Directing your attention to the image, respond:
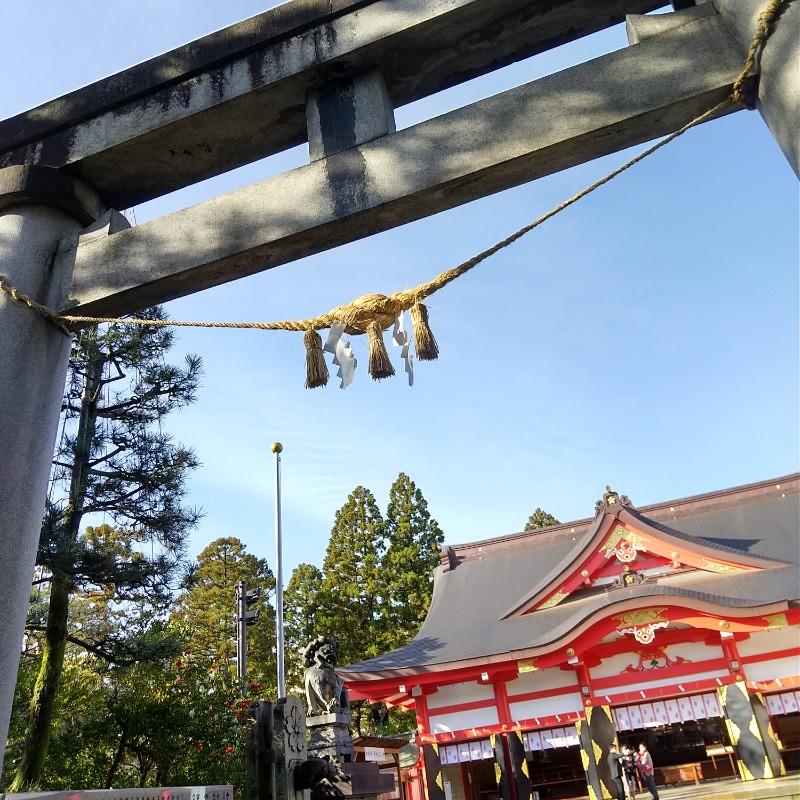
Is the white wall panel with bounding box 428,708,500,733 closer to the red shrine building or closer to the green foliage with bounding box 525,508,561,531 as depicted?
the red shrine building

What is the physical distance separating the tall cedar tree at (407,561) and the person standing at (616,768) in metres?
14.2

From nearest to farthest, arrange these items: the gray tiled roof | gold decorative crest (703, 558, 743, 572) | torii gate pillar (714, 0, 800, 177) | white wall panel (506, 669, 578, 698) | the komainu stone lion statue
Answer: torii gate pillar (714, 0, 800, 177), the komainu stone lion statue, the gray tiled roof, white wall panel (506, 669, 578, 698), gold decorative crest (703, 558, 743, 572)

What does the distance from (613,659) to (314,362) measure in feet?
39.0

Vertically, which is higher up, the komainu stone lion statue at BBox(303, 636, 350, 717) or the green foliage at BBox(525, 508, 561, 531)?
the green foliage at BBox(525, 508, 561, 531)

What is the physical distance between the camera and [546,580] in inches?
532

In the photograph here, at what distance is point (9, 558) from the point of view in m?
2.62

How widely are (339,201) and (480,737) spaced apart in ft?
40.5

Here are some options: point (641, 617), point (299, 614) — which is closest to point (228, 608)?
point (299, 614)

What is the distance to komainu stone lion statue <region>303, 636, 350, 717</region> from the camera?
8.38 m

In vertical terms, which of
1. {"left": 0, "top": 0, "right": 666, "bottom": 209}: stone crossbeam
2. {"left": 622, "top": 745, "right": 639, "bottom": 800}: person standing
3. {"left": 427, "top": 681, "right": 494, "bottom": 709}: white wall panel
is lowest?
{"left": 622, "top": 745, "right": 639, "bottom": 800}: person standing

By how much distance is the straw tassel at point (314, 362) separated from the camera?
279 cm

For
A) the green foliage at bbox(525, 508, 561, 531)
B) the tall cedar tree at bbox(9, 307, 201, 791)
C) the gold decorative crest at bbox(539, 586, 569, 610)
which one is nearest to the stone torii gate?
the tall cedar tree at bbox(9, 307, 201, 791)

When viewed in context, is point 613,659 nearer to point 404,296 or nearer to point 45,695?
point 45,695

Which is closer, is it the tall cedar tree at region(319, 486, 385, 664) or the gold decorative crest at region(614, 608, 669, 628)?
the gold decorative crest at region(614, 608, 669, 628)
